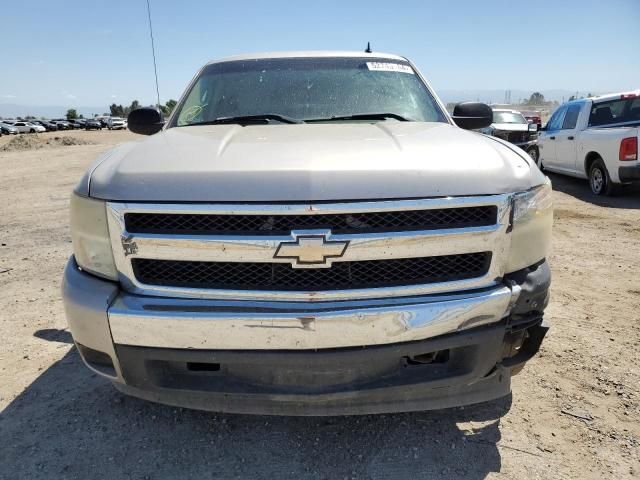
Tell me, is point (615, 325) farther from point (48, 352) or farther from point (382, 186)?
Result: point (48, 352)

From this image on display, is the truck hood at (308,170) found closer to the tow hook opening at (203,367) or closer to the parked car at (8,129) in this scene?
the tow hook opening at (203,367)

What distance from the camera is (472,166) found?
2074 millimetres

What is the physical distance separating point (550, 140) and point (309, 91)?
29.1 ft

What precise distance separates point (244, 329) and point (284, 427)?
2.87ft

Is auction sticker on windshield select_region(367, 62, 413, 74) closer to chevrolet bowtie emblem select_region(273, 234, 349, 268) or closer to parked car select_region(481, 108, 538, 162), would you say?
chevrolet bowtie emblem select_region(273, 234, 349, 268)

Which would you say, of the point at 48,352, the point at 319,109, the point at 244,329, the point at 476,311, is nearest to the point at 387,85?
the point at 319,109

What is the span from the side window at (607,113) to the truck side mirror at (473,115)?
658cm

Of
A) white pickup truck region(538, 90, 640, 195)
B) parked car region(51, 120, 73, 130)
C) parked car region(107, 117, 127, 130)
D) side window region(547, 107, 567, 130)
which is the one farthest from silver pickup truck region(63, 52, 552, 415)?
parked car region(51, 120, 73, 130)

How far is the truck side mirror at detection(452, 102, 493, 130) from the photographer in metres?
3.70

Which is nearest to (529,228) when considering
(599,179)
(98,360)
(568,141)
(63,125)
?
(98,360)

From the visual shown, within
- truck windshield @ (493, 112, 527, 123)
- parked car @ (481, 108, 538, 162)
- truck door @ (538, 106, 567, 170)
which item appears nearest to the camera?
truck door @ (538, 106, 567, 170)

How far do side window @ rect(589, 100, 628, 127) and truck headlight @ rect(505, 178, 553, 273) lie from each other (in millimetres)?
8111

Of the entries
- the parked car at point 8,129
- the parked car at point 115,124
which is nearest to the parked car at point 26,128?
the parked car at point 8,129

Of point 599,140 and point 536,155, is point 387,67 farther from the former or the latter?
point 536,155
